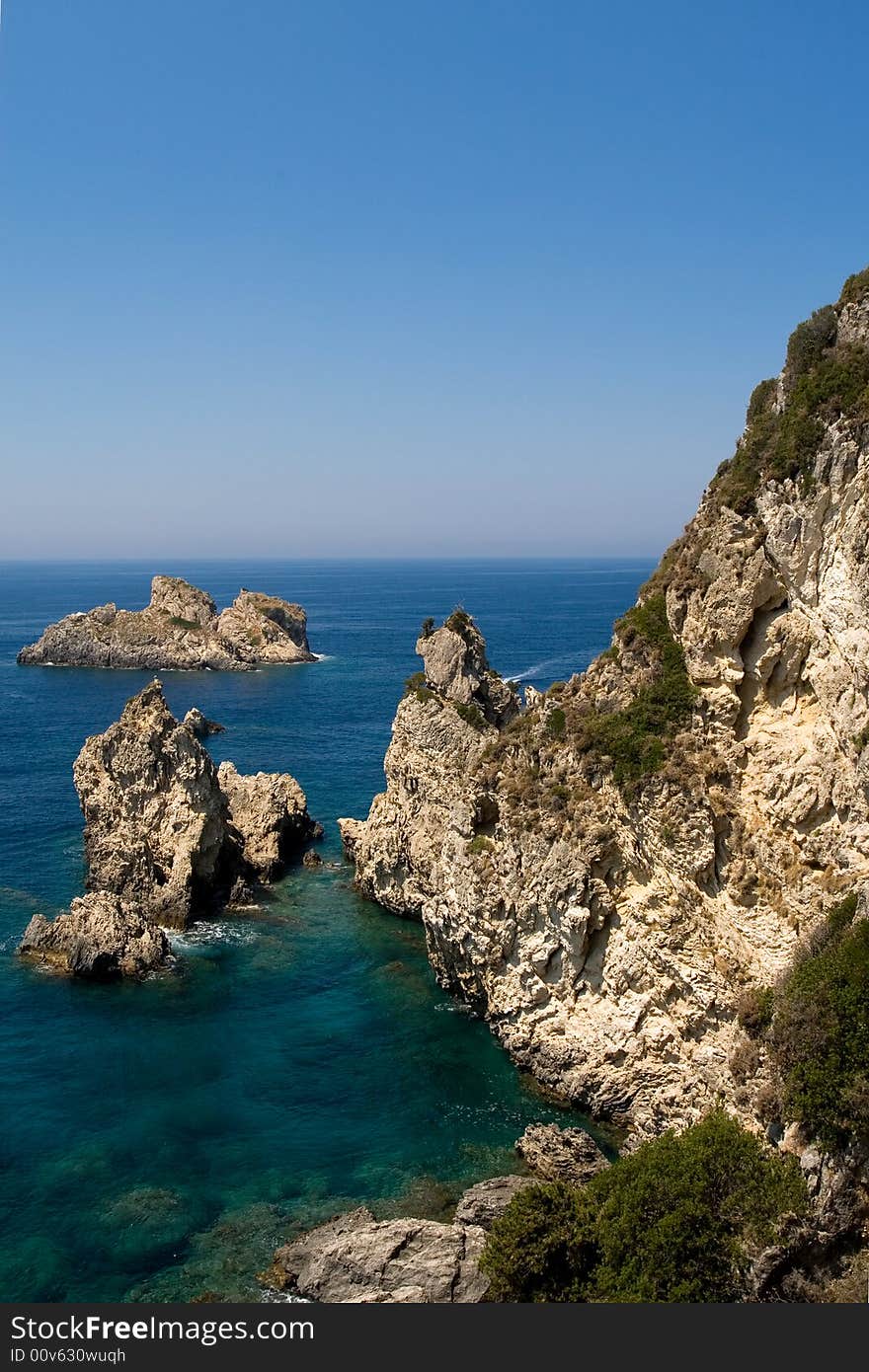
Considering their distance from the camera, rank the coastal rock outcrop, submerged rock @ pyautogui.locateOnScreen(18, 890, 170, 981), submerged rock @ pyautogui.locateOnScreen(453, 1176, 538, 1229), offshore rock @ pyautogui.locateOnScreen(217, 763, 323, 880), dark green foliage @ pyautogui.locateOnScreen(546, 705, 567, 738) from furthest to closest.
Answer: offshore rock @ pyautogui.locateOnScreen(217, 763, 323, 880) < the coastal rock outcrop < submerged rock @ pyautogui.locateOnScreen(18, 890, 170, 981) < dark green foliage @ pyautogui.locateOnScreen(546, 705, 567, 738) < submerged rock @ pyautogui.locateOnScreen(453, 1176, 538, 1229)

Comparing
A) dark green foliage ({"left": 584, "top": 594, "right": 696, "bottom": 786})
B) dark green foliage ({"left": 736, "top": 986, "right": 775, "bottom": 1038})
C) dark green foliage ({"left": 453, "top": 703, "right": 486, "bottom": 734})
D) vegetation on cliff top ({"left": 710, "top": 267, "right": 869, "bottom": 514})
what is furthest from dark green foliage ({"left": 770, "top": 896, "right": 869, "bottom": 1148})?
dark green foliage ({"left": 453, "top": 703, "right": 486, "bottom": 734})

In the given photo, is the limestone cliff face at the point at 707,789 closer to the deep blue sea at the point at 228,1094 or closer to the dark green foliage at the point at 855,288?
the dark green foliage at the point at 855,288

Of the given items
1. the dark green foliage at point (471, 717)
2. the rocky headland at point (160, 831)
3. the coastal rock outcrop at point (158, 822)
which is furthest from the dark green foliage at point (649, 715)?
the coastal rock outcrop at point (158, 822)

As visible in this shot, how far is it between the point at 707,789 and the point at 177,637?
116924 mm

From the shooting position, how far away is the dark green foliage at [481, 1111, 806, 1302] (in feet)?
74.2

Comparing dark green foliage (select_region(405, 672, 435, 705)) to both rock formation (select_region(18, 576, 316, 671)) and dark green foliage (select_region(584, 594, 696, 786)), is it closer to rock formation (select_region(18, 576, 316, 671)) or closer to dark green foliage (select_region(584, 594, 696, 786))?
dark green foliage (select_region(584, 594, 696, 786))

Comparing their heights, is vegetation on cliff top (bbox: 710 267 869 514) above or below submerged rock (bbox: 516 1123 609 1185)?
above

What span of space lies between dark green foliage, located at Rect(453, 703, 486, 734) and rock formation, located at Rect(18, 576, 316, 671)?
295 ft

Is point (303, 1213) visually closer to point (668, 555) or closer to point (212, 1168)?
point (212, 1168)

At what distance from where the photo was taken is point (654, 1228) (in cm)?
2302

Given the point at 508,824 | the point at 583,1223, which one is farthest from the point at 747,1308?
the point at 508,824

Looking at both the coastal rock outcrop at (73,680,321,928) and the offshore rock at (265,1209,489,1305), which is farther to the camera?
the coastal rock outcrop at (73,680,321,928)

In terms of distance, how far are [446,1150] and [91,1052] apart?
1487cm

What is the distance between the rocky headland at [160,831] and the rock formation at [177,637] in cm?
8210
